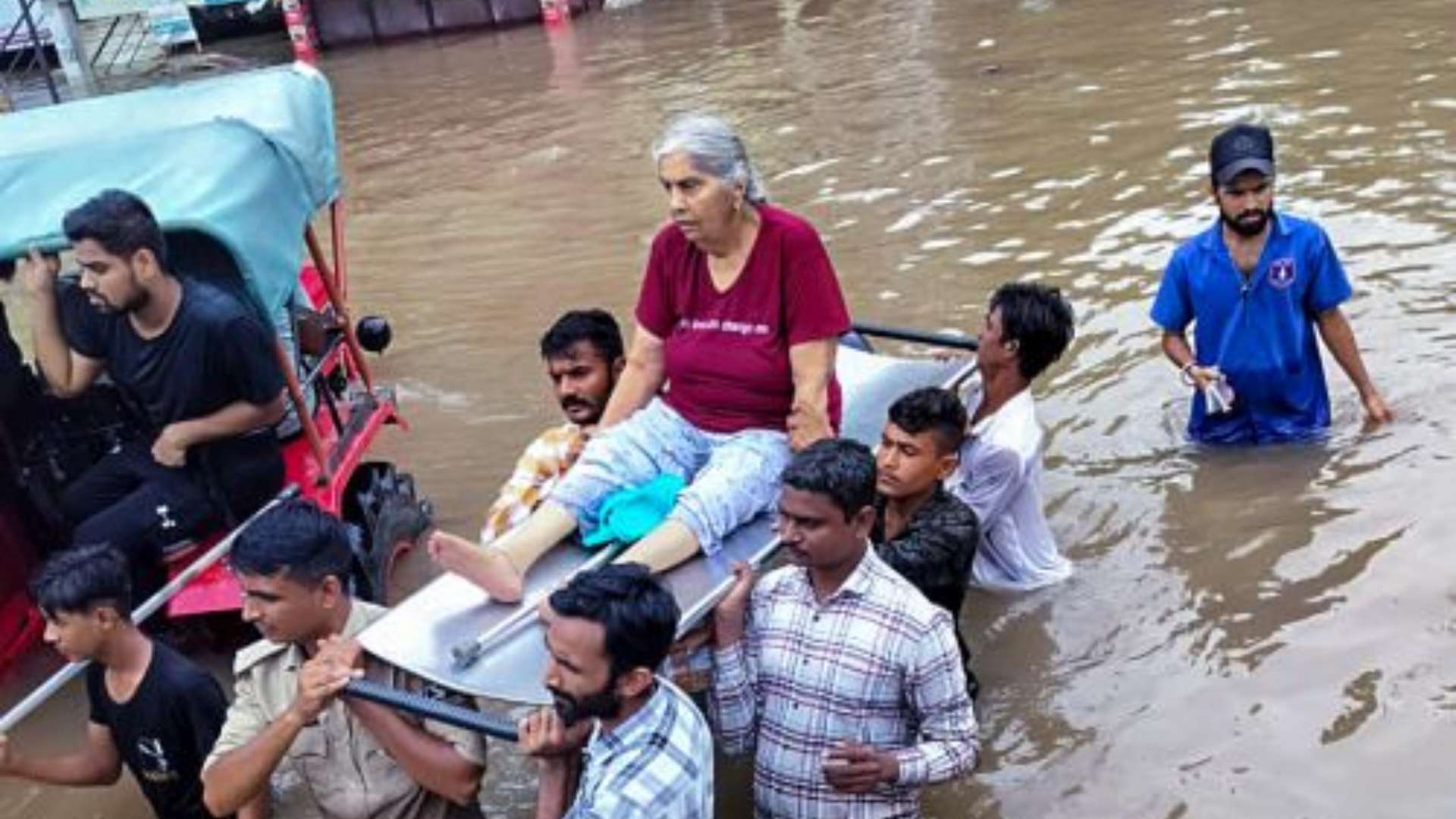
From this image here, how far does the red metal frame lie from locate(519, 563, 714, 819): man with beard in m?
1.84

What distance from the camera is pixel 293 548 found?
3.38 m

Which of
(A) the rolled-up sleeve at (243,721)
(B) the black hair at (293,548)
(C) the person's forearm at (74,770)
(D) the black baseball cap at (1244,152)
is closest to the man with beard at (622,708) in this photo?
(B) the black hair at (293,548)

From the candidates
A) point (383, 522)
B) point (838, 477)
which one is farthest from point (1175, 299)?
point (383, 522)

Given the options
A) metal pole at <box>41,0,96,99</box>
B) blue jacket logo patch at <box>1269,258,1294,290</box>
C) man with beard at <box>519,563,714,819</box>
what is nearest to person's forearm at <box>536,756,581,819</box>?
man with beard at <box>519,563,714,819</box>

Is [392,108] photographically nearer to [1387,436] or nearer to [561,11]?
[561,11]

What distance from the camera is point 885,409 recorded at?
5238 millimetres

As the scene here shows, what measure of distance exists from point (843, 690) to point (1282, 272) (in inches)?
111

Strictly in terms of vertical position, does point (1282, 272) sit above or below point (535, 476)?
above

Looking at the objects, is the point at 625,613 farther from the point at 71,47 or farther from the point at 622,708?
the point at 71,47

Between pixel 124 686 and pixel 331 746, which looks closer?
pixel 331 746

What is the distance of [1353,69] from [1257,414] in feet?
21.8

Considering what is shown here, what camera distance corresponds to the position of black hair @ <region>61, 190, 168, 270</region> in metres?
4.64

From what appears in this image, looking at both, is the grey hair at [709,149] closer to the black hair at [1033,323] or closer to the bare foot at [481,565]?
the black hair at [1033,323]

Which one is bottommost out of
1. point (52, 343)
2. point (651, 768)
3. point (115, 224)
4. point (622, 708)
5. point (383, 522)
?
point (383, 522)
